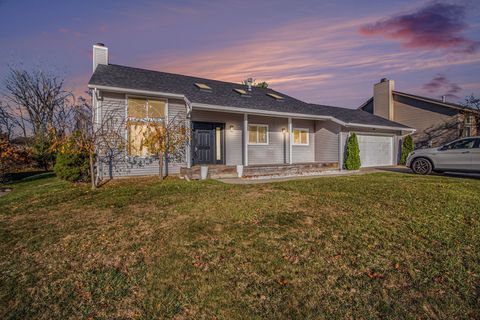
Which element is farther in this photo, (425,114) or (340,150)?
(425,114)

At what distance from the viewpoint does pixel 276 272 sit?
308cm

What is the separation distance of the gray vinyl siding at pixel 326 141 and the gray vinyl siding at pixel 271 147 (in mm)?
2242

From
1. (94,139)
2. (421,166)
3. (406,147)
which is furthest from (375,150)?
(94,139)

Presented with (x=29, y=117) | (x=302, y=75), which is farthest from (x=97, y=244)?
(x=29, y=117)

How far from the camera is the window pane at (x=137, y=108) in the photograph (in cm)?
1015

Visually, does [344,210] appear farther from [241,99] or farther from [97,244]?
[241,99]

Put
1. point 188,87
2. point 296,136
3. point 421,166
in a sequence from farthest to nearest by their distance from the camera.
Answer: point 296,136 < point 188,87 < point 421,166

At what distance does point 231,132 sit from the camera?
12.6 metres

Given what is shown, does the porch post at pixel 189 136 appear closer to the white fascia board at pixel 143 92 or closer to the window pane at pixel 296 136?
the white fascia board at pixel 143 92

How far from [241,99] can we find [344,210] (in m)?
9.10

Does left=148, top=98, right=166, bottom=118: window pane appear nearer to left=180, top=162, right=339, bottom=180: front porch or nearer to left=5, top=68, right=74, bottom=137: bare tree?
left=180, top=162, right=339, bottom=180: front porch

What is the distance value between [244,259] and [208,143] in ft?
29.6

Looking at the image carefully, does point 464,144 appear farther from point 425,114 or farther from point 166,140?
point 166,140

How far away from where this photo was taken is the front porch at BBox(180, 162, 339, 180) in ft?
33.3
